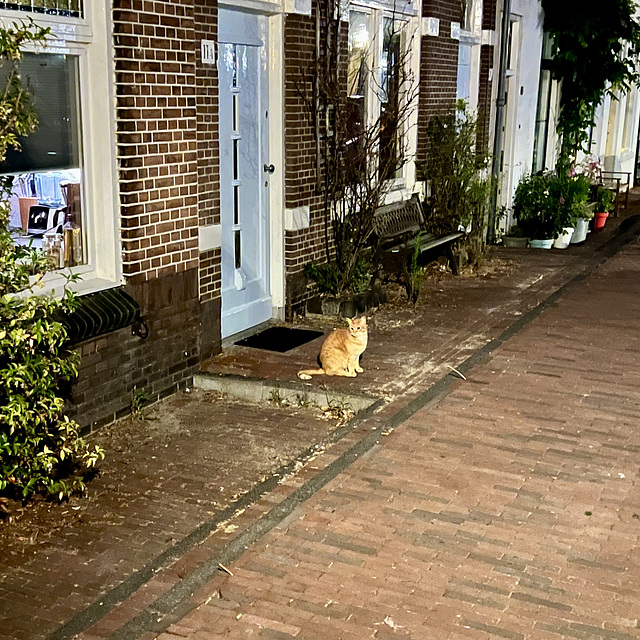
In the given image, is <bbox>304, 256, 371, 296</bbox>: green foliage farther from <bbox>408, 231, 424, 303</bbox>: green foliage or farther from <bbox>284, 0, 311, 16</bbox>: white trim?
<bbox>284, 0, 311, 16</bbox>: white trim

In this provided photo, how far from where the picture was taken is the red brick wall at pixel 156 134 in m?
5.98

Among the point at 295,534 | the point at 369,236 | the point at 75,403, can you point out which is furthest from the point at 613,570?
the point at 369,236

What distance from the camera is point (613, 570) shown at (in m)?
4.31

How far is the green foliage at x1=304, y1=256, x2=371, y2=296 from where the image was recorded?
29.3 feet

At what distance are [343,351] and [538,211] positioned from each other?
7.91 metres

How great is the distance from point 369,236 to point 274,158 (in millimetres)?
1756

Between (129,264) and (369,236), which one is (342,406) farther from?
(369,236)

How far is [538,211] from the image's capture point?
546 inches

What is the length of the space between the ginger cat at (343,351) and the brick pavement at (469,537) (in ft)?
2.67

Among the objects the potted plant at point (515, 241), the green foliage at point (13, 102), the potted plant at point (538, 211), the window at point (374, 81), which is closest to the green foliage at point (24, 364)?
→ the green foliage at point (13, 102)

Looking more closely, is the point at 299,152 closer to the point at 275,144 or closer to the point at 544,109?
the point at 275,144

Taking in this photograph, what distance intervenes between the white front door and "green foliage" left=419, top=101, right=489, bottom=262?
387 cm

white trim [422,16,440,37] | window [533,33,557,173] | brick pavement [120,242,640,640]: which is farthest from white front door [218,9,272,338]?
window [533,33,557,173]

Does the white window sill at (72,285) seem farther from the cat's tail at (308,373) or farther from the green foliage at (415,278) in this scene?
the green foliage at (415,278)
